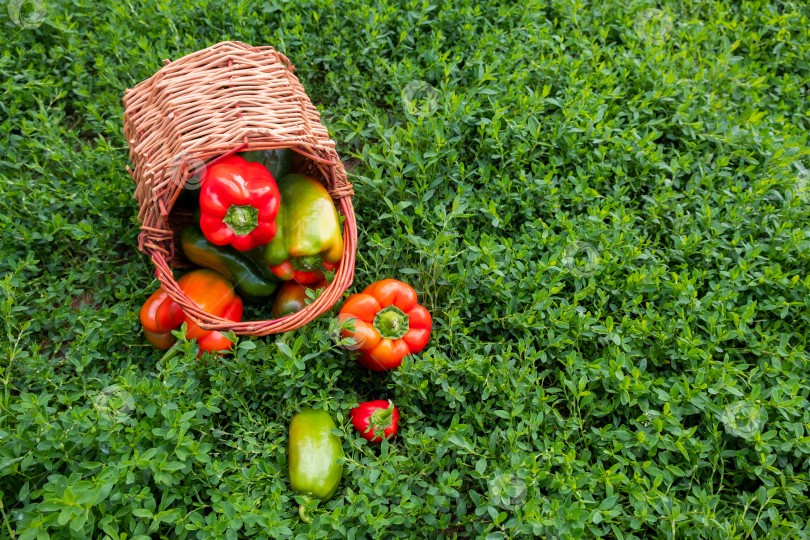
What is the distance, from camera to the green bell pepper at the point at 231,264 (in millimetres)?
3039

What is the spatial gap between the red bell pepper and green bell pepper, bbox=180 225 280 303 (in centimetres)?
8

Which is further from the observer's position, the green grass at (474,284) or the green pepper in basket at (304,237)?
the green pepper in basket at (304,237)

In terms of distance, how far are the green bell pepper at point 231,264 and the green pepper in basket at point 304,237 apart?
80 mm

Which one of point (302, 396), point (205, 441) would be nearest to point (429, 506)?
point (302, 396)

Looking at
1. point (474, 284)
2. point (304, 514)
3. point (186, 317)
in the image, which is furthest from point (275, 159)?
point (304, 514)

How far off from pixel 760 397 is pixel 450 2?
9.89 ft

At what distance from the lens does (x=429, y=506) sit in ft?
8.16

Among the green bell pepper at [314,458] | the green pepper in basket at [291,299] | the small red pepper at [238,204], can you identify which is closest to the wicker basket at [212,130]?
the small red pepper at [238,204]

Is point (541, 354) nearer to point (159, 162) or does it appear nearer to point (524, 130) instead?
point (524, 130)

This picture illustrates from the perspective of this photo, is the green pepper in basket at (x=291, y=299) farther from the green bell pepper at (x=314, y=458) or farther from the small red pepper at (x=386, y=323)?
the green bell pepper at (x=314, y=458)

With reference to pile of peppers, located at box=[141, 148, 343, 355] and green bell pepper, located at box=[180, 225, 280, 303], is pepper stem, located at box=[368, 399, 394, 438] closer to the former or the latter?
pile of peppers, located at box=[141, 148, 343, 355]

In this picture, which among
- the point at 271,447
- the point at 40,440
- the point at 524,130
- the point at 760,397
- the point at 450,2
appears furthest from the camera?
the point at 450,2

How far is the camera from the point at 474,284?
311 centimetres

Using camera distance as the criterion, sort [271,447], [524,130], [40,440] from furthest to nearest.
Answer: [524,130] < [271,447] < [40,440]
